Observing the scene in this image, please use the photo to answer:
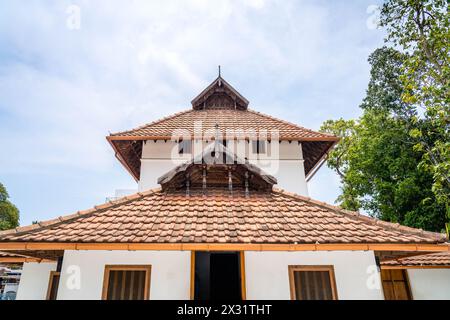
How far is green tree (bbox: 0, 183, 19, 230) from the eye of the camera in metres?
24.9

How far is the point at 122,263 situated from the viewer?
5477 mm

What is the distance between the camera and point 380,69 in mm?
19312

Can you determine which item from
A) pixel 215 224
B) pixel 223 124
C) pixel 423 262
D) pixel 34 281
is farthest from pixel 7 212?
pixel 423 262

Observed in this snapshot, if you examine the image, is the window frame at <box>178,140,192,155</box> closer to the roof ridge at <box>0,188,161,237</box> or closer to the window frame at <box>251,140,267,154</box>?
the window frame at <box>251,140,267,154</box>

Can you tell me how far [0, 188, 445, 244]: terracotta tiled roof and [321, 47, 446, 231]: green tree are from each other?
12280 millimetres

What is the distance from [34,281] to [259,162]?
7303 mm

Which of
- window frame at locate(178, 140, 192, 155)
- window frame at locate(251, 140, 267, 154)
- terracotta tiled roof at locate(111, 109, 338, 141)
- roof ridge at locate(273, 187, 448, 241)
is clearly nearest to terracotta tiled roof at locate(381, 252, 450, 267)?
roof ridge at locate(273, 187, 448, 241)

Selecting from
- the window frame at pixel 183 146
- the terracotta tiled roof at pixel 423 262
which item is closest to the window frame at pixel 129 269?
the window frame at pixel 183 146

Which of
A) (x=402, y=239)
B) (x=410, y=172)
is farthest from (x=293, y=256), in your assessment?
(x=410, y=172)

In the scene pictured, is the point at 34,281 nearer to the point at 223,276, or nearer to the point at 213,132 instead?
the point at 223,276

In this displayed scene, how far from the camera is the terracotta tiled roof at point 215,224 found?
4895mm

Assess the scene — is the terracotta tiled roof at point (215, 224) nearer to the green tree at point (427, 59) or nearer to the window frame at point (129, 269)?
the window frame at point (129, 269)
